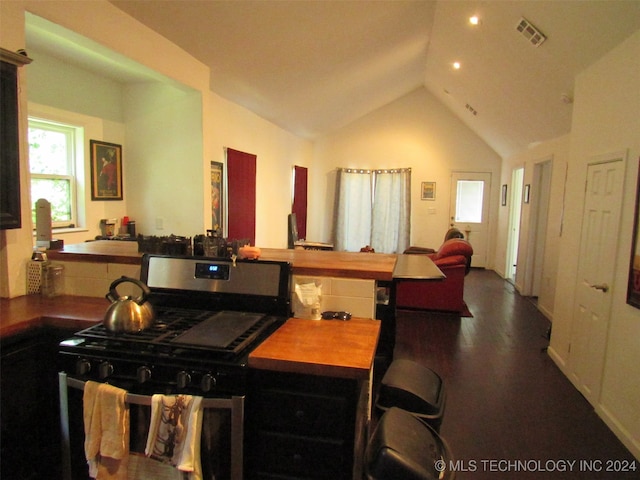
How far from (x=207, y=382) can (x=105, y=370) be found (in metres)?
0.40

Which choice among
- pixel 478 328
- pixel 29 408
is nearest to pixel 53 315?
pixel 29 408

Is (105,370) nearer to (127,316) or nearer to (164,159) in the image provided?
(127,316)

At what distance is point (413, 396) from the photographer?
5.37ft

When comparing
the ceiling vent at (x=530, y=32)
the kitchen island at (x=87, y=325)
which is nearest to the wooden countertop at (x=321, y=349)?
the kitchen island at (x=87, y=325)

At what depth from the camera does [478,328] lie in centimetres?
445

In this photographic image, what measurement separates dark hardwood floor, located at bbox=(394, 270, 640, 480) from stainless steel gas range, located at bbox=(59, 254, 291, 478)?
1.43 m

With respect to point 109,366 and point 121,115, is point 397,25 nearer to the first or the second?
point 121,115

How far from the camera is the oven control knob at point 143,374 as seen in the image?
4.38 ft

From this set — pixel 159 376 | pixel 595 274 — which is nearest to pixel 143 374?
pixel 159 376

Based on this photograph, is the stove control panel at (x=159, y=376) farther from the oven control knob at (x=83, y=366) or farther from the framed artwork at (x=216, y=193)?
the framed artwork at (x=216, y=193)

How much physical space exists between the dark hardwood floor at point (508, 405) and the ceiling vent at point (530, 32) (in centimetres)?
279

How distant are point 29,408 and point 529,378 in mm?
3379

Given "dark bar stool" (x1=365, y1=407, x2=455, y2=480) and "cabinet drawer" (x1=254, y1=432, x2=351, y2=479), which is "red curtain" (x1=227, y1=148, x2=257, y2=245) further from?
"dark bar stool" (x1=365, y1=407, x2=455, y2=480)

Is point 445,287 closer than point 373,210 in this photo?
Yes
